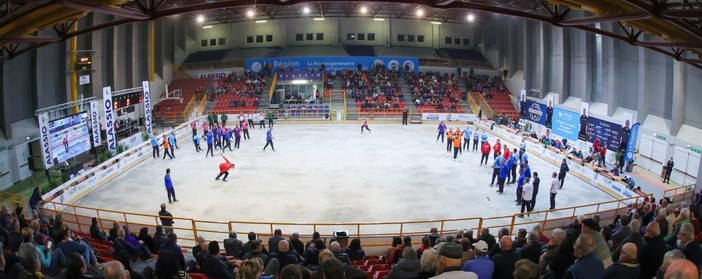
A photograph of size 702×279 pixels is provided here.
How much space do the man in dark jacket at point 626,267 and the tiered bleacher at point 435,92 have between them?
119 ft

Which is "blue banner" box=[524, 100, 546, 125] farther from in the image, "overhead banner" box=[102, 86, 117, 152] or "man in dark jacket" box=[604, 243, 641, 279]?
"man in dark jacket" box=[604, 243, 641, 279]

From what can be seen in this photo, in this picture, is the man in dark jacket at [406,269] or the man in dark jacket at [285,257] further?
the man in dark jacket at [285,257]

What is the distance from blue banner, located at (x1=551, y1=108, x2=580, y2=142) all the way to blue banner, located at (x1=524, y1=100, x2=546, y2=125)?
3546 mm

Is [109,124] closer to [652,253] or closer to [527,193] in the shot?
[527,193]

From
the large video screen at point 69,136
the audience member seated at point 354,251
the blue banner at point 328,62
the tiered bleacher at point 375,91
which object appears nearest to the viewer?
the audience member seated at point 354,251

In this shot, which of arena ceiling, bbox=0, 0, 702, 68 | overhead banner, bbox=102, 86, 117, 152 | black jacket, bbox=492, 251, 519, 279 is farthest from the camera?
overhead banner, bbox=102, 86, 117, 152

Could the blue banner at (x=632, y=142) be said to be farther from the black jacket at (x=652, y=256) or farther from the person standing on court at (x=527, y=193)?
the black jacket at (x=652, y=256)

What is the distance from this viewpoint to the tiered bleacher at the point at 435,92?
4128cm

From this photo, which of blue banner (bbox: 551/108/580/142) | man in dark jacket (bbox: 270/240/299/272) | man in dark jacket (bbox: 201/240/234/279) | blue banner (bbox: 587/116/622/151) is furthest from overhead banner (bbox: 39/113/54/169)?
blue banner (bbox: 551/108/580/142)

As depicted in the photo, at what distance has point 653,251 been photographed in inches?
232

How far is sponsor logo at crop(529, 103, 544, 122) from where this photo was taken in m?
35.9

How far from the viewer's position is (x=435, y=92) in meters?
44.1

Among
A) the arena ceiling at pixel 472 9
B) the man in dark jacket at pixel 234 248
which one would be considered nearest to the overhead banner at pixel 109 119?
the arena ceiling at pixel 472 9

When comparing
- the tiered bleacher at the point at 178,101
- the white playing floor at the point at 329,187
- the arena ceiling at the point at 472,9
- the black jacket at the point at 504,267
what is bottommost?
the white playing floor at the point at 329,187
